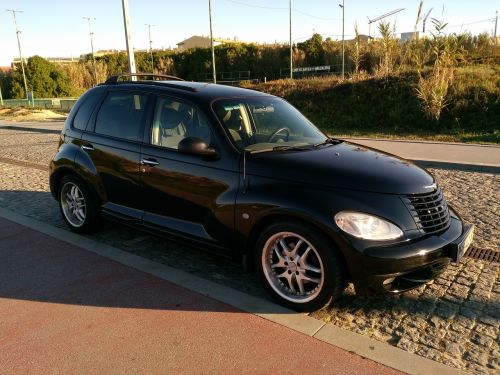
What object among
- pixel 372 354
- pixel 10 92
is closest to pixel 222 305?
pixel 372 354

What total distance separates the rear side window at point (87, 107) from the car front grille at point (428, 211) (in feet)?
12.2

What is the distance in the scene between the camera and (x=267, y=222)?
3611 mm

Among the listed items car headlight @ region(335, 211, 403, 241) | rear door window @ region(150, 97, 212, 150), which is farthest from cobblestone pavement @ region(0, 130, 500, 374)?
rear door window @ region(150, 97, 212, 150)

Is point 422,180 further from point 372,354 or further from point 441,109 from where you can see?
point 441,109

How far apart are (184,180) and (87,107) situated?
6.81 ft

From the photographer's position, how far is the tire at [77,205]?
525 centimetres

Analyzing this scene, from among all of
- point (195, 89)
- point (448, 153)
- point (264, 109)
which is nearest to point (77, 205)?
point (195, 89)

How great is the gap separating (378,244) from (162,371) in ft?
5.53

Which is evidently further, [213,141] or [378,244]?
[213,141]

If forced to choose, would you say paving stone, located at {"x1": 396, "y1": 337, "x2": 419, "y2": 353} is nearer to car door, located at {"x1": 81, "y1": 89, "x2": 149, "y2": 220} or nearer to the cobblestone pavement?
the cobblestone pavement

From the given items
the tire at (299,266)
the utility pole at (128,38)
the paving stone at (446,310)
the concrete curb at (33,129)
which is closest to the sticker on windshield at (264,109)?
the tire at (299,266)

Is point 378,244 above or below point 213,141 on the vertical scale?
below

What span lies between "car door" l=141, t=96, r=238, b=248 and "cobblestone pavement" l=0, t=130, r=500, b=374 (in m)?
0.47

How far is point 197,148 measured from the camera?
12.6ft
